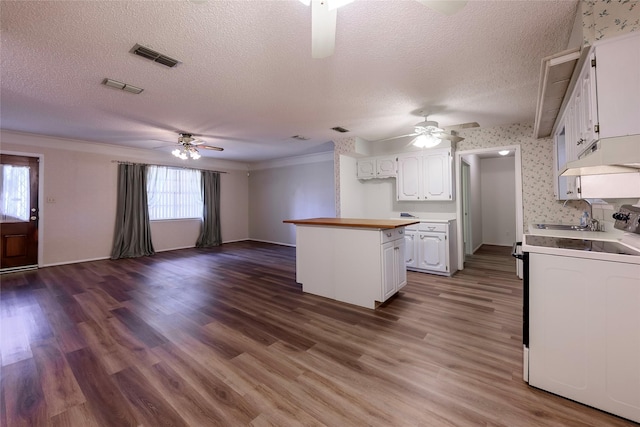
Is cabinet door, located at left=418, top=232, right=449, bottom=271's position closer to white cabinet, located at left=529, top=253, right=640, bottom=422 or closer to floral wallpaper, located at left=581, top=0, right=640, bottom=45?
white cabinet, located at left=529, top=253, right=640, bottom=422

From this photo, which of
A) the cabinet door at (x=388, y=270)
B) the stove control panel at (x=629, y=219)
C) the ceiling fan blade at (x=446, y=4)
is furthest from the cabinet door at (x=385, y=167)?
the ceiling fan blade at (x=446, y=4)

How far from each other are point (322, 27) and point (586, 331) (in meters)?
2.21

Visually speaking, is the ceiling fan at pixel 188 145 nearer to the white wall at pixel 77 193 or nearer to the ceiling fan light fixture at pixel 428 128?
the white wall at pixel 77 193

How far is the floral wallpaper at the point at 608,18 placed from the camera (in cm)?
139

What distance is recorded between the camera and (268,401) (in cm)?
154

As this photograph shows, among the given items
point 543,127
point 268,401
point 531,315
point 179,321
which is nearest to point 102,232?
point 179,321

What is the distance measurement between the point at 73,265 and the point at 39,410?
478cm

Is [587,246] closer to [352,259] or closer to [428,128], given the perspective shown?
[352,259]

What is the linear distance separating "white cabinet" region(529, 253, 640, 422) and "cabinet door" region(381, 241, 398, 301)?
1.35m

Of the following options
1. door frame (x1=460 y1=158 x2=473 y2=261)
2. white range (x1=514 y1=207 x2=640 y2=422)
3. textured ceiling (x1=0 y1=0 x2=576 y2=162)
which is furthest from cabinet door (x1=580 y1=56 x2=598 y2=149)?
door frame (x1=460 y1=158 x2=473 y2=261)

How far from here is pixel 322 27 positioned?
4.40 ft

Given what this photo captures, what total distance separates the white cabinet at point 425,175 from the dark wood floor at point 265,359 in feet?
5.34

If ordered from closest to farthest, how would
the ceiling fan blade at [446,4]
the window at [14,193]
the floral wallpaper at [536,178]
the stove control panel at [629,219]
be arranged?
the ceiling fan blade at [446,4] < the stove control panel at [629,219] < the floral wallpaper at [536,178] < the window at [14,193]

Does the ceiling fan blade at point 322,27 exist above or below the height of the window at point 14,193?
above
